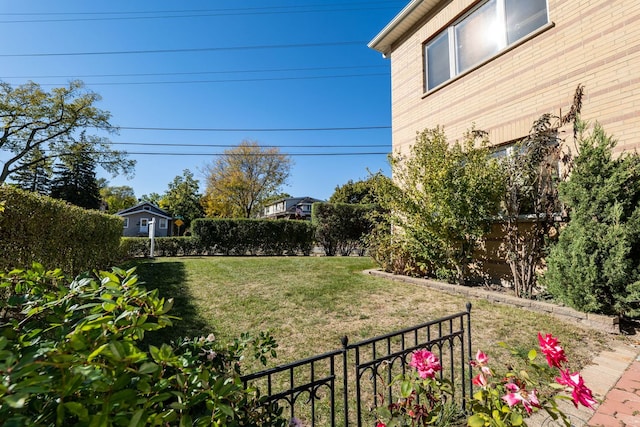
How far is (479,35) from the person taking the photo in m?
6.86

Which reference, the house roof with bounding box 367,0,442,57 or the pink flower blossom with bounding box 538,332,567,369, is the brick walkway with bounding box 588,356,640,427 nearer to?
the pink flower blossom with bounding box 538,332,567,369

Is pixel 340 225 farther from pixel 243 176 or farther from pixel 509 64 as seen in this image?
pixel 243 176

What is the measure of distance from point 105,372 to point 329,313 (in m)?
3.96

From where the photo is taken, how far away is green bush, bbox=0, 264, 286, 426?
0.72 meters

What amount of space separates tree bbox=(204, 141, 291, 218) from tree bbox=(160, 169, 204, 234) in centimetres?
1413

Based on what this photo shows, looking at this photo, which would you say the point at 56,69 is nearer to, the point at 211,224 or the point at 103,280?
the point at 211,224

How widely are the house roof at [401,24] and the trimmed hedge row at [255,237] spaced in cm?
895

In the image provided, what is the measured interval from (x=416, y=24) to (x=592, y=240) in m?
7.36

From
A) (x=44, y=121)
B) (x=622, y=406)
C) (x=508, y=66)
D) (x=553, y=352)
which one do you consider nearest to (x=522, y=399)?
(x=553, y=352)

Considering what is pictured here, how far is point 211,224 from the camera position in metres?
15.7

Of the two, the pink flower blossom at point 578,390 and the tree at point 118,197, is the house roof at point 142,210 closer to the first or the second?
the tree at point 118,197

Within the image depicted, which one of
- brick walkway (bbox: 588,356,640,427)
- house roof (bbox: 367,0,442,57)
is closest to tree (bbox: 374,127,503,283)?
brick walkway (bbox: 588,356,640,427)

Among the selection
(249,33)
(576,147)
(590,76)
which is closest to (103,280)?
(576,147)

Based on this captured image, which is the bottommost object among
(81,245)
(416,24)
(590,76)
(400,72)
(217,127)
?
(81,245)
